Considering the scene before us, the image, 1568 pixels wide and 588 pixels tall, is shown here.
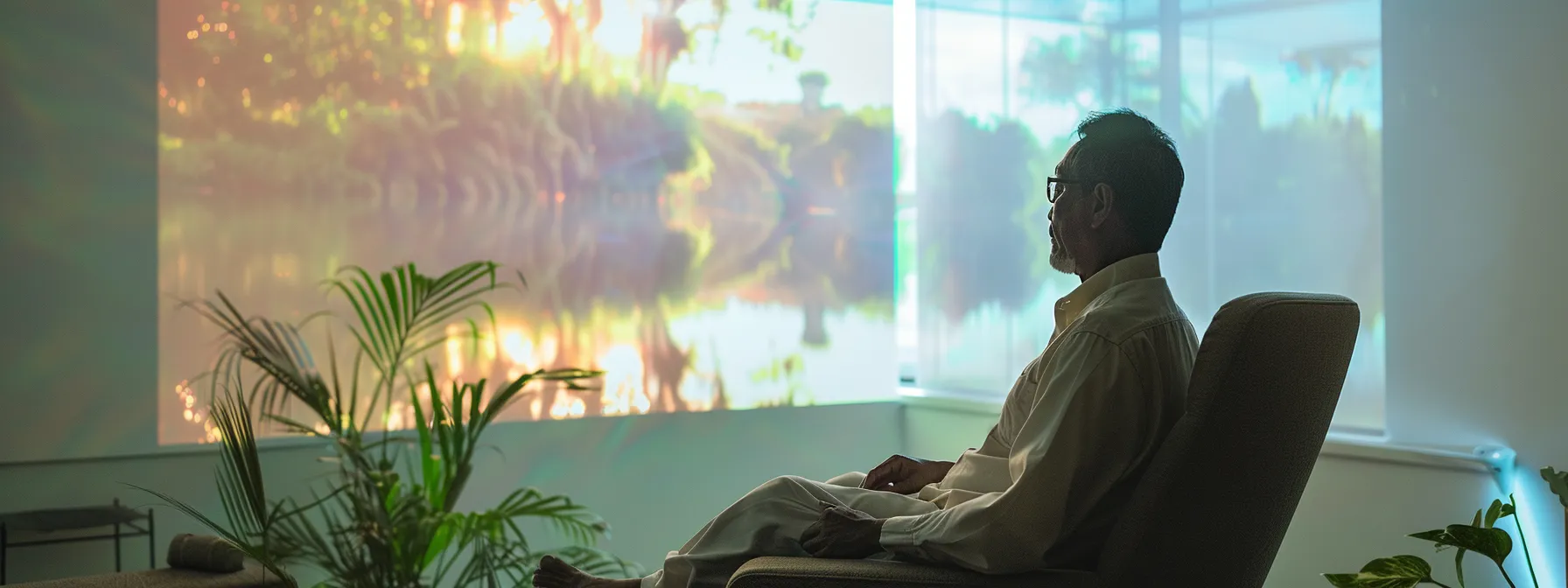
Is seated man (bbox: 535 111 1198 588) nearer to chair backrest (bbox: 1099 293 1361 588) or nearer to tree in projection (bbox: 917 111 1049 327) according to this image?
chair backrest (bbox: 1099 293 1361 588)

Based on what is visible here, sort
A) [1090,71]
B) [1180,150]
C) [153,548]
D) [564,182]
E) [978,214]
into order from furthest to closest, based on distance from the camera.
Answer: [978,214]
[564,182]
[1090,71]
[1180,150]
[153,548]

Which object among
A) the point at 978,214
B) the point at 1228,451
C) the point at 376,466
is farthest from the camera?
the point at 978,214

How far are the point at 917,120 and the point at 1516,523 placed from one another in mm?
3047

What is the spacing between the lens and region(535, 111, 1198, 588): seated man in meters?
1.93

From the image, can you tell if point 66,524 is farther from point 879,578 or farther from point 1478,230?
point 1478,230

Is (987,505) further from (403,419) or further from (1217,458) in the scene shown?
(403,419)

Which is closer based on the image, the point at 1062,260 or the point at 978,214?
the point at 1062,260

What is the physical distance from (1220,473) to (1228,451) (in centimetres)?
4

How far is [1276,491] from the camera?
1.97 meters

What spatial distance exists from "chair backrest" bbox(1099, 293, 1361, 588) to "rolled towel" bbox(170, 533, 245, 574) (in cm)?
242

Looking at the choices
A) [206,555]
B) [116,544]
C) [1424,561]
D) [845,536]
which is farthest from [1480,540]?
[116,544]

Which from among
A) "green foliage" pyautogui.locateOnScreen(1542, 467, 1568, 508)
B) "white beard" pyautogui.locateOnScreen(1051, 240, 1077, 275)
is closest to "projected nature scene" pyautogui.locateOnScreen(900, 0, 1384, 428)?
"green foliage" pyautogui.locateOnScreen(1542, 467, 1568, 508)

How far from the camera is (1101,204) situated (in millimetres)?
2225

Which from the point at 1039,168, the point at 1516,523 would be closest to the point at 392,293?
the point at 1039,168
